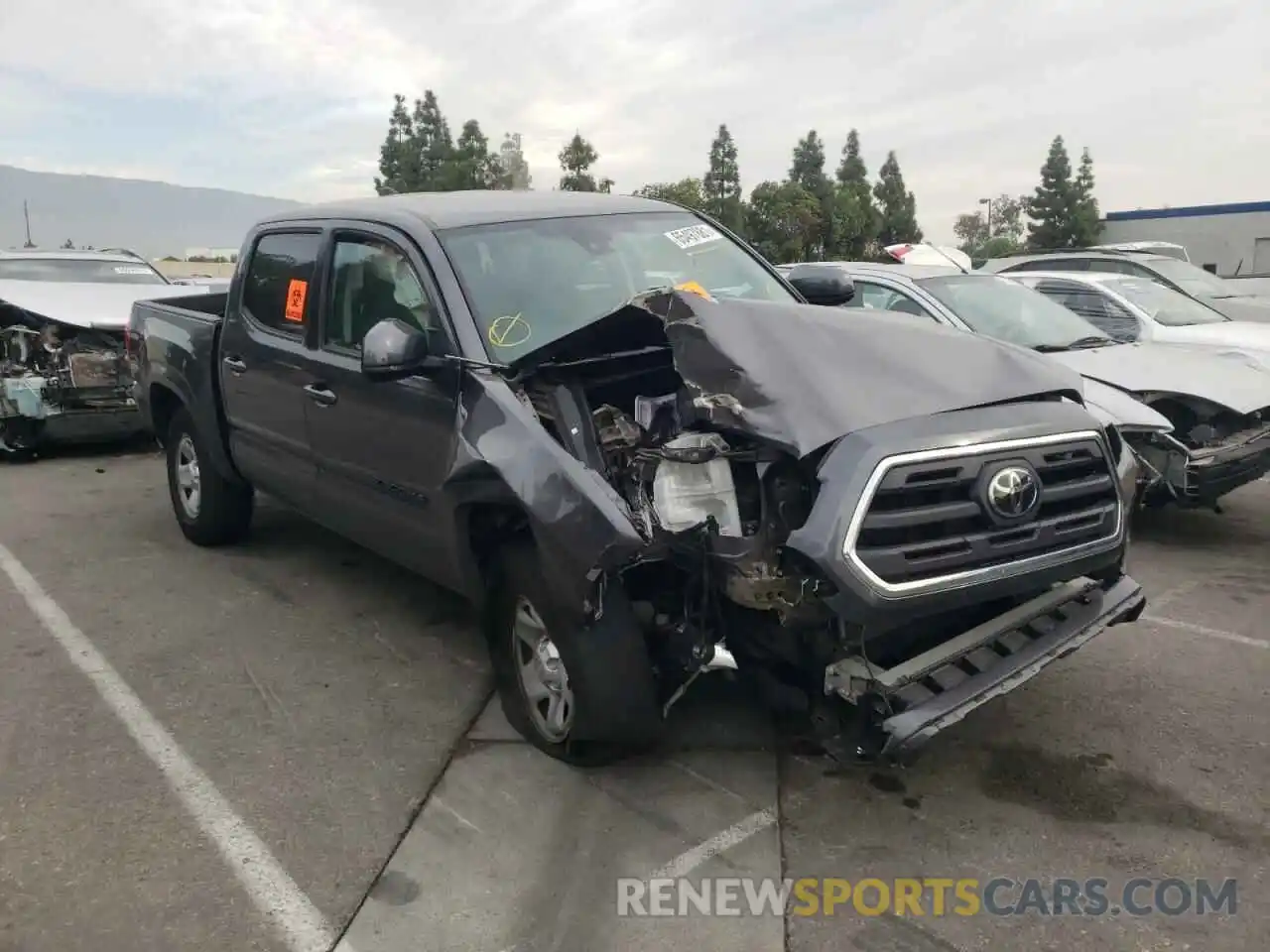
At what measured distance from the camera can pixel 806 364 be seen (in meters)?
3.26

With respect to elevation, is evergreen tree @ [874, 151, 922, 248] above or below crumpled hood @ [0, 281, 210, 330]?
above

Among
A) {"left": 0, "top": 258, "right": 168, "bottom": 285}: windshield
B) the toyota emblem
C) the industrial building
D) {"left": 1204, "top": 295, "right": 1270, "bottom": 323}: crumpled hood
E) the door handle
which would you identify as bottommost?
the toyota emblem

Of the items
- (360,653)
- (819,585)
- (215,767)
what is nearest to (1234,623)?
(819,585)

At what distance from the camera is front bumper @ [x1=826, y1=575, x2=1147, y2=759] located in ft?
9.71

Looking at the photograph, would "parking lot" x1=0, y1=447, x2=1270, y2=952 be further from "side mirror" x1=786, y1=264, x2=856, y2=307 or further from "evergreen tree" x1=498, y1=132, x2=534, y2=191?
"evergreen tree" x1=498, y1=132, x2=534, y2=191

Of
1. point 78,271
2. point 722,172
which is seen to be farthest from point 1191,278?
point 722,172

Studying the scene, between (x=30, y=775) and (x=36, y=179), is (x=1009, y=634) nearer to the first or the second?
(x=30, y=775)

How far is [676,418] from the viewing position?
3.43 metres

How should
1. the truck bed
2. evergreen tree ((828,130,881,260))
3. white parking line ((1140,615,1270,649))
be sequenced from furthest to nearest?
evergreen tree ((828,130,881,260))
the truck bed
white parking line ((1140,615,1270,649))

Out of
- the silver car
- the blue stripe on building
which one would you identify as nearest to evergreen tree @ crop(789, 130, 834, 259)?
the blue stripe on building

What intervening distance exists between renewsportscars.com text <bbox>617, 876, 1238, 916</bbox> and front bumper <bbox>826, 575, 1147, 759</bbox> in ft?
1.41

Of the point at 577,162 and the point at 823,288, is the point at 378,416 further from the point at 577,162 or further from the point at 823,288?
the point at 577,162

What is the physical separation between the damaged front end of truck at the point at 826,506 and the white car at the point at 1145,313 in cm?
548

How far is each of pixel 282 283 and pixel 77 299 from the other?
232 inches
